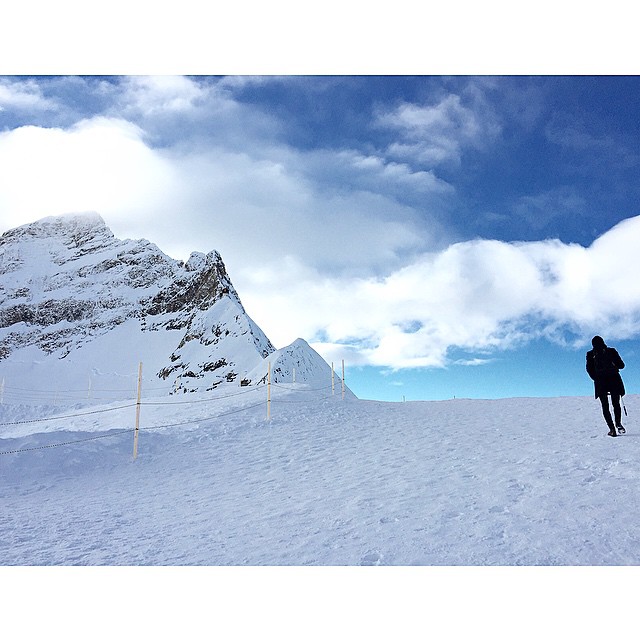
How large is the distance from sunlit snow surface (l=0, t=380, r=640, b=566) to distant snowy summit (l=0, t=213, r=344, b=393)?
1727 inches

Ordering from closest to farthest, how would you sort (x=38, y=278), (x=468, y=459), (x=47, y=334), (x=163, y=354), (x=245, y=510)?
(x=245, y=510) < (x=468, y=459) < (x=163, y=354) < (x=47, y=334) < (x=38, y=278)

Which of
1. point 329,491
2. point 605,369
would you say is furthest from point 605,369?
point 329,491

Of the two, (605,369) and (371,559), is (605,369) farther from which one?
(371,559)

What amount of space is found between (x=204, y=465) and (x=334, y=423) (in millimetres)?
5640

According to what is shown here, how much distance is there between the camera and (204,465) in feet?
41.9

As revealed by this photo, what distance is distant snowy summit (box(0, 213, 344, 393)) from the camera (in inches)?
3573

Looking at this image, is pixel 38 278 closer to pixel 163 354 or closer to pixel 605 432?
pixel 163 354

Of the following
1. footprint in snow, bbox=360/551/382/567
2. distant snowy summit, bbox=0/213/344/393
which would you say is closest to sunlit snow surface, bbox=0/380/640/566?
footprint in snow, bbox=360/551/382/567

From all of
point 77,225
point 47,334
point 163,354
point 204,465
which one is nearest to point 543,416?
point 204,465

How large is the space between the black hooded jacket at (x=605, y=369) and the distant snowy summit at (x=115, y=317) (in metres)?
49.0

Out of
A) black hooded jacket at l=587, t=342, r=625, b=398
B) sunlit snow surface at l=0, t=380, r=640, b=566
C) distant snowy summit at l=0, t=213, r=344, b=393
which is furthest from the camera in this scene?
distant snowy summit at l=0, t=213, r=344, b=393

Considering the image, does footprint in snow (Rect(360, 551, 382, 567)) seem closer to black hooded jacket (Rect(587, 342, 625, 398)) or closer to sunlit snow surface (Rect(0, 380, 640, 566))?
sunlit snow surface (Rect(0, 380, 640, 566))

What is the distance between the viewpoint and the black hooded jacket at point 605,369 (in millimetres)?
10809

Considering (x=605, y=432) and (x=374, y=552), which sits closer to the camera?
(x=374, y=552)
